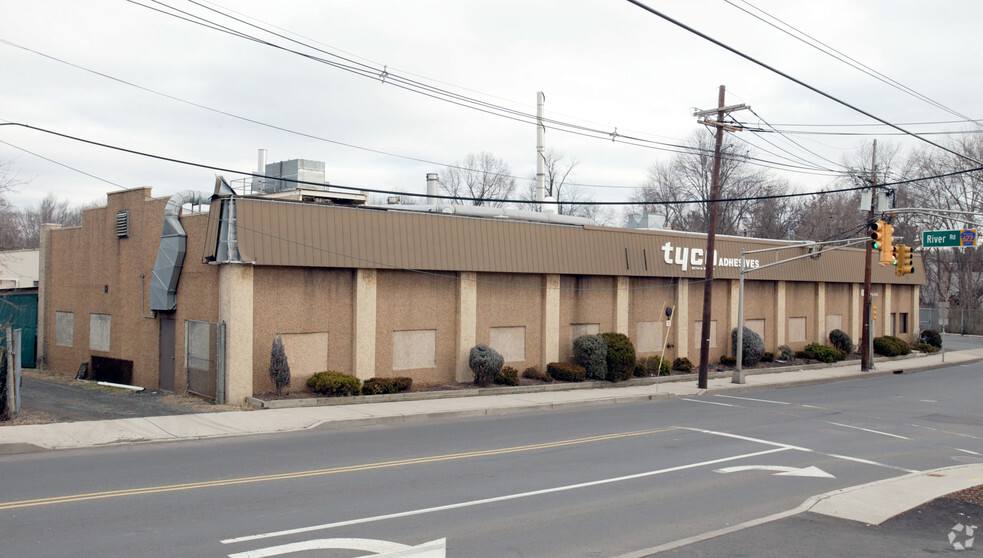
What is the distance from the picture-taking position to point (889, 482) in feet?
39.5

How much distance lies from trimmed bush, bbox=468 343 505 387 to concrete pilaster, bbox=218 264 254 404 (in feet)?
23.9

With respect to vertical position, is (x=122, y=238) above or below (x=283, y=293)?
above

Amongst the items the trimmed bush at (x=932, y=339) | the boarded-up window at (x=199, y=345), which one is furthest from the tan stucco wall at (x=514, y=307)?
the trimmed bush at (x=932, y=339)

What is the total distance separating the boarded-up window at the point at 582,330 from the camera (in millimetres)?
29484

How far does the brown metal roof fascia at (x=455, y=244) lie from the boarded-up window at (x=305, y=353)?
2110 mm

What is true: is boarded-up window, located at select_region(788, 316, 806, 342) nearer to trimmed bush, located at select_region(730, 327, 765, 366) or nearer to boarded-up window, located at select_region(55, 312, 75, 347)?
trimmed bush, located at select_region(730, 327, 765, 366)

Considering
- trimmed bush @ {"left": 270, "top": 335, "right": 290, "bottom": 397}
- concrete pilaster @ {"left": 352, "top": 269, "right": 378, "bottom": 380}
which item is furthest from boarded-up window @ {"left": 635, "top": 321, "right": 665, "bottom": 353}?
trimmed bush @ {"left": 270, "top": 335, "right": 290, "bottom": 397}

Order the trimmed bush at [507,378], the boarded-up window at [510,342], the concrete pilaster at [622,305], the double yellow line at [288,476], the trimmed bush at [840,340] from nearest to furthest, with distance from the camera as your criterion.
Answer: the double yellow line at [288,476] → the trimmed bush at [507,378] → the boarded-up window at [510,342] → the concrete pilaster at [622,305] → the trimmed bush at [840,340]

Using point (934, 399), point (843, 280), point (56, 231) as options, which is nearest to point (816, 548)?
point (934, 399)

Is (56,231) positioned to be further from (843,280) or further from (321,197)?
(843,280)

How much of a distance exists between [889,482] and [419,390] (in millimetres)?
14257

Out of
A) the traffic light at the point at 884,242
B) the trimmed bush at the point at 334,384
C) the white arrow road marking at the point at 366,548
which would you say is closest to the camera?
the white arrow road marking at the point at 366,548

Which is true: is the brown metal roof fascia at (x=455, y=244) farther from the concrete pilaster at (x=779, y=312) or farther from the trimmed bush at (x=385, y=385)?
the trimmed bush at (x=385, y=385)

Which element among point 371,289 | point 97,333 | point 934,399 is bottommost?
point 934,399
